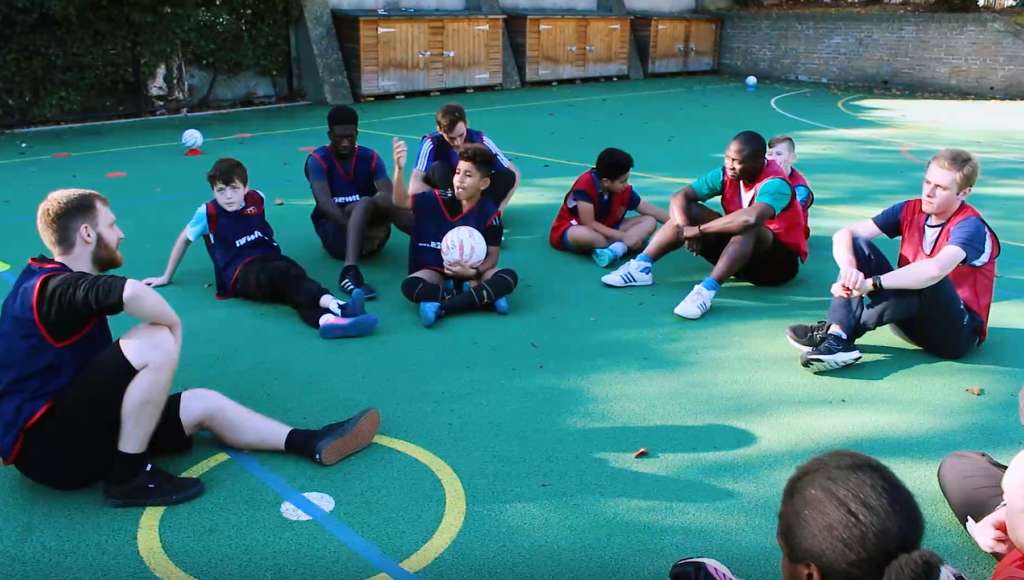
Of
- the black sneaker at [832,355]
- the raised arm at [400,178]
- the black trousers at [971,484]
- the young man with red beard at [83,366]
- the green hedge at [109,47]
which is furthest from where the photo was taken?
the green hedge at [109,47]

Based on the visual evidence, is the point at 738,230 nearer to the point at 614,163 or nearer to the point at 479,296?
the point at 614,163

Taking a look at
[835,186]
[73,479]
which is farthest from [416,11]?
[73,479]

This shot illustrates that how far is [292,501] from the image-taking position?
3.04 metres

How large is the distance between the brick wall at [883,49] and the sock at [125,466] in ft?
64.5

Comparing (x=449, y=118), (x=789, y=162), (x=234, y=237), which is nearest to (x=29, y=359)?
(x=234, y=237)

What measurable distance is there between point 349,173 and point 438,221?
1.13m

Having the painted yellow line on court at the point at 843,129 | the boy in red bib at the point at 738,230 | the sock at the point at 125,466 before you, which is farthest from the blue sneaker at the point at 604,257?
the painted yellow line on court at the point at 843,129

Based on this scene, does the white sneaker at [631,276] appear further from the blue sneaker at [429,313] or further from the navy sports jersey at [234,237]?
the navy sports jersey at [234,237]

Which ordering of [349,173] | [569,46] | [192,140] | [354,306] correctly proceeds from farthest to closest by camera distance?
[569,46], [192,140], [349,173], [354,306]

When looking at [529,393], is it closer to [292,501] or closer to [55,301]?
[292,501]

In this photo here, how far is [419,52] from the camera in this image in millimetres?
15570

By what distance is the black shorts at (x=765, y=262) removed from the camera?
209 inches

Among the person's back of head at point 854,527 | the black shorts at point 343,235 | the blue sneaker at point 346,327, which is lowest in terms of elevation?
the blue sneaker at point 346,327

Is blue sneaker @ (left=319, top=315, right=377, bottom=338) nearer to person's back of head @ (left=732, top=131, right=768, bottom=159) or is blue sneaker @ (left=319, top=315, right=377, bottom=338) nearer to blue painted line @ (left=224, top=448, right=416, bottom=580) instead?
blue painted line @ (left=224, top=448, right=416, bottom=580)
